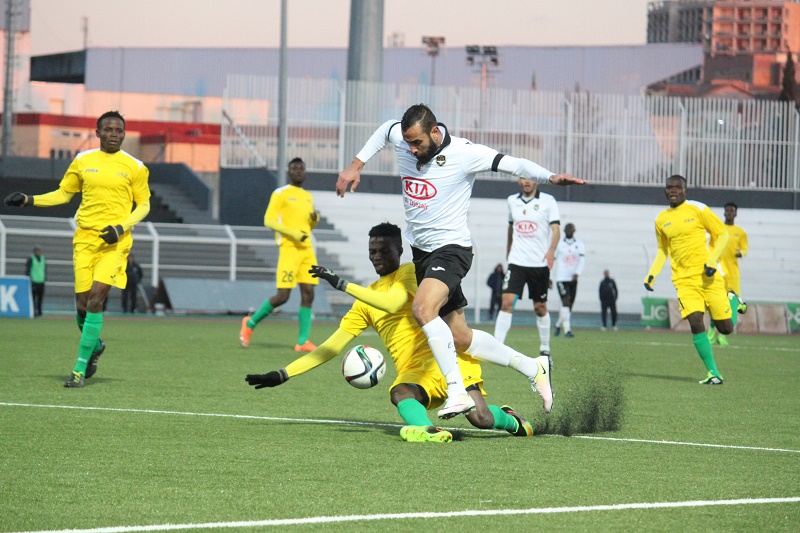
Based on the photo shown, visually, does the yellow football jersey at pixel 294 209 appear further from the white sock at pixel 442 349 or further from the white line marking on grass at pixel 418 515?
the white line marking on grass at pixel 418 515

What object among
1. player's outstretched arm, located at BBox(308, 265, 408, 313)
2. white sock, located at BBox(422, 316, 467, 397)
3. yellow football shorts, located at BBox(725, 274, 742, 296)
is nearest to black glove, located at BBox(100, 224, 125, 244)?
player's outstretched arm, located at BBox(308, 265, 408, 313)

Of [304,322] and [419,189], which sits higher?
[419,189]

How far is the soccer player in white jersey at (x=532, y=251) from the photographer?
16.0m

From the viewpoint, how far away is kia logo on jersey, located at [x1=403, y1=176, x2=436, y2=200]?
792cm

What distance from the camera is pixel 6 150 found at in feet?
153

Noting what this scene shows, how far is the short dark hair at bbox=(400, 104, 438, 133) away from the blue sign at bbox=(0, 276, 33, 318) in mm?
18081

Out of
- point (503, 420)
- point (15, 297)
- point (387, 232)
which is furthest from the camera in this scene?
point (15, 297)

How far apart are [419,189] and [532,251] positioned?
27.2ft

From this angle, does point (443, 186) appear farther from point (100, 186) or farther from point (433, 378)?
point (100, 186)

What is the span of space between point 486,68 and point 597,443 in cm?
5277

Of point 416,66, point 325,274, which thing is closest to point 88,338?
point 325,274

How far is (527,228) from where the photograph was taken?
1616 centimetres

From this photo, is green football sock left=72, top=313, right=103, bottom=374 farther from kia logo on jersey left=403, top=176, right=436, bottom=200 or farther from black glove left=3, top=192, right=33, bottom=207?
kia logo on jersey left=403, top=176, right=436, bottom=200

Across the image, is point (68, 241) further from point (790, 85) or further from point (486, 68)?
point (790, 85)
